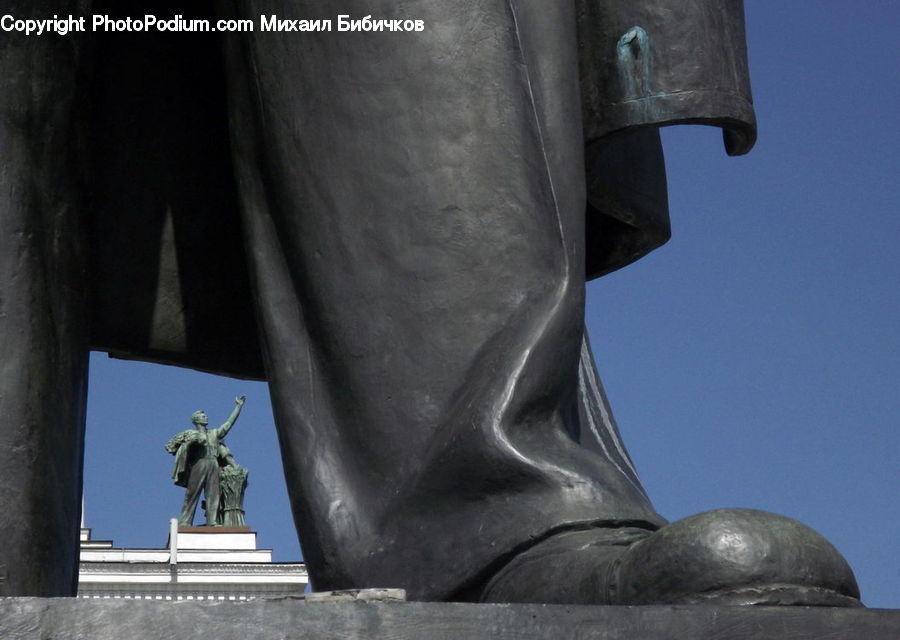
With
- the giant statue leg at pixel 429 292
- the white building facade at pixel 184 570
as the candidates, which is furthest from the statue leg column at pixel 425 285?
the white building facade at pixel 184 570

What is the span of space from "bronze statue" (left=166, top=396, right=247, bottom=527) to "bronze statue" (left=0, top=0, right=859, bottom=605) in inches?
1317

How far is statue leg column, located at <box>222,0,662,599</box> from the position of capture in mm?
1843

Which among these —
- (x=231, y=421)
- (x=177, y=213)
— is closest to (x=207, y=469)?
(x=231, y=421)

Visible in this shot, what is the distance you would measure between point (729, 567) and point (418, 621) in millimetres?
253

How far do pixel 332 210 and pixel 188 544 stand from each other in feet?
98.0

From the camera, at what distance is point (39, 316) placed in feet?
6.83

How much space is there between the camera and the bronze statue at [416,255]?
1.84 metres

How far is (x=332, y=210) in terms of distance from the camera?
6.60ft

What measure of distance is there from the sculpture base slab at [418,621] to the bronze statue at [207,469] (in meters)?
34.1

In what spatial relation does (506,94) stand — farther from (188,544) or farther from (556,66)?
(188,544)

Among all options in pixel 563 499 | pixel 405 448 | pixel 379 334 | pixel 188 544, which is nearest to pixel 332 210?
pixel 379 334

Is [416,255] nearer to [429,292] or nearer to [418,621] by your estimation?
[429,292]

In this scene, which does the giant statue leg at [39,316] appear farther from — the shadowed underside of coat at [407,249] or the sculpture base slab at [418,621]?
the sculpture base slab at [418,621]

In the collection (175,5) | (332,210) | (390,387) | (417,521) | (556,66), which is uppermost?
(175,5)
